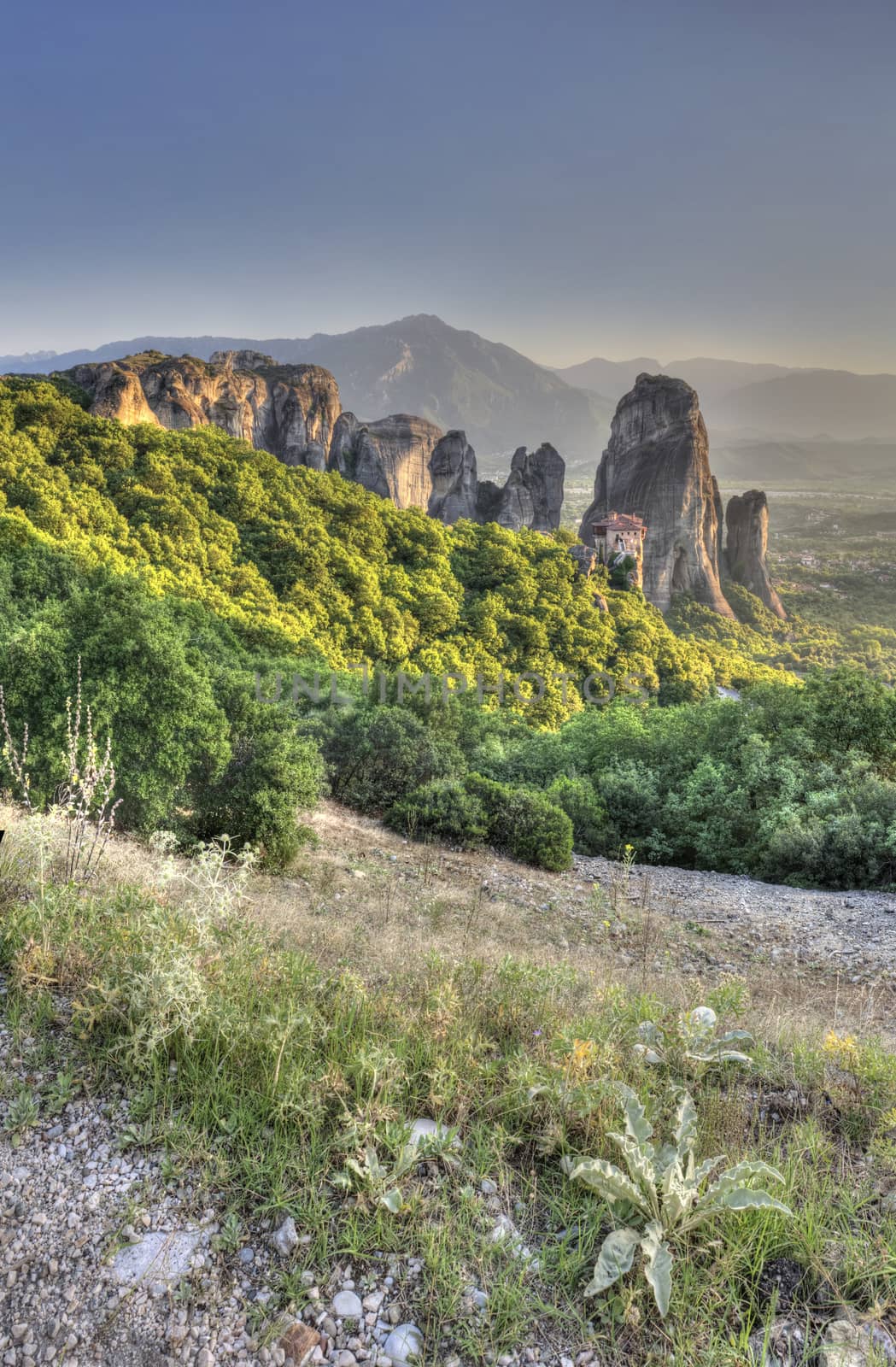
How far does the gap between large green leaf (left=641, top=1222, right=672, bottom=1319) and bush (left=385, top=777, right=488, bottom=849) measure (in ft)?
38.5

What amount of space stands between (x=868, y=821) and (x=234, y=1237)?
13.7 m

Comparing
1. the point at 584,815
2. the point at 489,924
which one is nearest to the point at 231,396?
the point at 584,815

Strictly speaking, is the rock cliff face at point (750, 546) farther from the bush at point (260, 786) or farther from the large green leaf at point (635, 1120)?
the large green leaf at point (635, 1120)

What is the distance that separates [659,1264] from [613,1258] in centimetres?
13

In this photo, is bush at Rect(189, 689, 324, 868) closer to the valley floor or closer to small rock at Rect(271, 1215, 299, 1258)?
the valley floor

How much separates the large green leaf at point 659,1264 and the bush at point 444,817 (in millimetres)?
11748

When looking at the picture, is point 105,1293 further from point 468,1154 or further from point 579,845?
point 579,845

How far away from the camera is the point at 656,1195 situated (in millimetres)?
2146

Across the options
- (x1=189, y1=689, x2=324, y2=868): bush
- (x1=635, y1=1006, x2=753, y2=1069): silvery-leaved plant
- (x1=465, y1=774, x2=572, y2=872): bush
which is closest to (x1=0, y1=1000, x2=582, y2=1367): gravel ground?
(x1=635, y1=1006, x2=753, y2=1069): silvery-leaved plant

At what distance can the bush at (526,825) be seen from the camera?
43.8ft

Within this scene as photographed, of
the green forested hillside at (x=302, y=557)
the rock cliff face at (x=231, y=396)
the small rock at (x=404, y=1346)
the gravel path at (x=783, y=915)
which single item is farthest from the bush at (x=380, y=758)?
the rock cliff face at (x=231, y=396)

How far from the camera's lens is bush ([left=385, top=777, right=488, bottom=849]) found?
553 inches

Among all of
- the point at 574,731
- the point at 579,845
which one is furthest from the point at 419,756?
the point at 574,731

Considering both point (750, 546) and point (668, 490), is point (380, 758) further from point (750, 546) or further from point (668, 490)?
point (750, 546)
